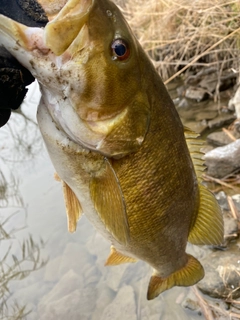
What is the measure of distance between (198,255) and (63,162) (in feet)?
9.65

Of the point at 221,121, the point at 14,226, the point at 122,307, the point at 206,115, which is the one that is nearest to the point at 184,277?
the point at 122,307

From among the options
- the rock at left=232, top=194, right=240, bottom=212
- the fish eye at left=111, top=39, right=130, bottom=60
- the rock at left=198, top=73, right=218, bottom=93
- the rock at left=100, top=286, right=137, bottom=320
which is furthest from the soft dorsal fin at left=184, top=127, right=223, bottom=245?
the rock at left=198, top=73, right=218, bottom=93

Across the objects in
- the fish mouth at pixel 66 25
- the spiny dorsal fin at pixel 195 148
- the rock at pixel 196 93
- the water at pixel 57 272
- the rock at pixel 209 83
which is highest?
the fish mouth at pixel 66 25

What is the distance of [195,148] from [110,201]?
2.40 feet

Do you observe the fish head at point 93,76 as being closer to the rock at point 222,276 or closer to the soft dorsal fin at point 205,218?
the soft dorsal fin at point 205,218

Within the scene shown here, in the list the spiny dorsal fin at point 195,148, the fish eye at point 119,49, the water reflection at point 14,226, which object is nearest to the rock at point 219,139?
the water reflection at point 14,226

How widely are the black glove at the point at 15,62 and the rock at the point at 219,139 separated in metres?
5.13

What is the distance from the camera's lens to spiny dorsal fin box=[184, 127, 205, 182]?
2.26 meters

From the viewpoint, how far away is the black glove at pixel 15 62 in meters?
1.45

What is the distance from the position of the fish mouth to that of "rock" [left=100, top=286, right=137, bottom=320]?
3253 millimetres

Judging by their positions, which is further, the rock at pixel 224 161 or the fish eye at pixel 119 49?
the rock at pixel 224 161

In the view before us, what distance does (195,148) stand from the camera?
7.63ft

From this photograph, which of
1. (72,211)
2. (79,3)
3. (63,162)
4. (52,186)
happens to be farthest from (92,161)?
(52,186)

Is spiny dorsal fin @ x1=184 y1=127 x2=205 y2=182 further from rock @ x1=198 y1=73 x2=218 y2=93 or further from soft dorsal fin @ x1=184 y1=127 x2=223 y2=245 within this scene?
rock @ x1=198 y1=73 x2=218 y2=93
